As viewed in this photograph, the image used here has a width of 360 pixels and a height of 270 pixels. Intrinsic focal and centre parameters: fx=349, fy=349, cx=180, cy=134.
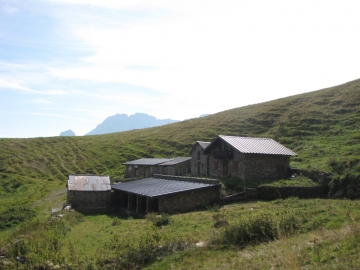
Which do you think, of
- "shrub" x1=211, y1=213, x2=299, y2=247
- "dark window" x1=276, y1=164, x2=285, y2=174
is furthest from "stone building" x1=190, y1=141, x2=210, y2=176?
"shrub" x1=211, y1=213, x2=299, y2=247

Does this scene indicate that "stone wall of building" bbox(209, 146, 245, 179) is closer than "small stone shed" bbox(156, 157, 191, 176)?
Yes

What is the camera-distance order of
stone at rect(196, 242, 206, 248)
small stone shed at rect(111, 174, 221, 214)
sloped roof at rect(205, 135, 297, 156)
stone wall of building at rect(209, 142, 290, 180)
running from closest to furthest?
1. stone at rect(196, 242, 206, 248)
2. small stone shed at rect(111, 174, 221, 214)
3. stone wall of building at rect(209, 142, 290, 180)
4. sloped roof at rect(205, 135, 297, 156)

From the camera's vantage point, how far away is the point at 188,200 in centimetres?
3100

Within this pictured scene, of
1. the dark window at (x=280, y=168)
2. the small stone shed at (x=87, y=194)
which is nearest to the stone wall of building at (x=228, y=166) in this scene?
the dark window at (x=280, y=168)

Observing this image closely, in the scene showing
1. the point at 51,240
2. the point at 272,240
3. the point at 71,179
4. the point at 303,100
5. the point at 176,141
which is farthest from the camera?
the point at 303,100

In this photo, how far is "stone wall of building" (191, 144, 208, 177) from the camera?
4831 cm

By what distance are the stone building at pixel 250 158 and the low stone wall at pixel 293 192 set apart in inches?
239

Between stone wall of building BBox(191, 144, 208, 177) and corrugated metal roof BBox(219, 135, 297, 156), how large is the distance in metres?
6.94

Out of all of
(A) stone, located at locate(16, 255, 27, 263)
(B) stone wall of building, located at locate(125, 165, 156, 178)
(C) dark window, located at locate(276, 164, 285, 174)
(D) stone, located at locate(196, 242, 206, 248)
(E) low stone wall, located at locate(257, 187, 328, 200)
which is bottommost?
(A) stone, located at locate(16, 255, 27, 263)

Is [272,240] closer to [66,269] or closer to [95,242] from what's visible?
[66,269]

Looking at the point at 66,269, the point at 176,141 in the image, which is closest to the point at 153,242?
the point at 66,269

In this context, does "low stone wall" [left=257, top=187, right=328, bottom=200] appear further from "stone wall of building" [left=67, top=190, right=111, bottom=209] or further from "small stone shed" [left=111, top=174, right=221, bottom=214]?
"stone wall of building" [left=67, top=190, right=111, bottom=209]

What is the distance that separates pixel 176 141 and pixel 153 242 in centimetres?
6037

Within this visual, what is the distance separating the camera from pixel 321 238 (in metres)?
13.3
